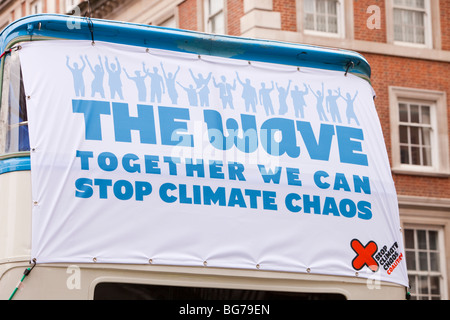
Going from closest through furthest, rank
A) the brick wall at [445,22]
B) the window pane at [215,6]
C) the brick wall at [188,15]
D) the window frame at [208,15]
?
1. the window frame at [208,15]
2. the window pane at [215,6]
3. the brick wall at [445,22]
4. the brick wall at [188,15]

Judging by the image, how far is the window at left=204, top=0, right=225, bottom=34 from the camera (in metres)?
23.5

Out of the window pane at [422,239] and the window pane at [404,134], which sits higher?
the window pane at [404,134]

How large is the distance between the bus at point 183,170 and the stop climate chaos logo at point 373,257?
11 mm

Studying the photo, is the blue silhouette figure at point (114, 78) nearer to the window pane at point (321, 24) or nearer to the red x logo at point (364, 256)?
the red x logo at point (364, 256)

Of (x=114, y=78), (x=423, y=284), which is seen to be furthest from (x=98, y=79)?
(x=423, y=284)

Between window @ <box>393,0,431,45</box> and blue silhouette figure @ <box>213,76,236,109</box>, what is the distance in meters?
16.2

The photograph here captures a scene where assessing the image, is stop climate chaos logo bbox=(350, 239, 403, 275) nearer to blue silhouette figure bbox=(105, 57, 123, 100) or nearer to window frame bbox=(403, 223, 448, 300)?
blue silhouette figure bbox=(105, 57, 123, 100)

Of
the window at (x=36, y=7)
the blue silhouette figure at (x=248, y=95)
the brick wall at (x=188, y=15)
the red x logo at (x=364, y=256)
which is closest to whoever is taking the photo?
the red x logo at (x=364, y=256)

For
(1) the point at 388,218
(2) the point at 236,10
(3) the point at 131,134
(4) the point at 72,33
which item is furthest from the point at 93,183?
(2) the point at 236,10

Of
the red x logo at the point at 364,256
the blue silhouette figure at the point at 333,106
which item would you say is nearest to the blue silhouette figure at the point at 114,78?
the blue silhouette figure at the point at 333,106

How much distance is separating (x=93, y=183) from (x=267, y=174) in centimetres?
154

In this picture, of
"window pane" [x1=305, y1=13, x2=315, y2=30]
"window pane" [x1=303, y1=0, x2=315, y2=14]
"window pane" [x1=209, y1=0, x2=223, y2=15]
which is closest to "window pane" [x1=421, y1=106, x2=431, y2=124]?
"window pane" [x1=305, y1=13, x2=315, y2=30]

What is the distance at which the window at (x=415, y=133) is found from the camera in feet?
74.6
